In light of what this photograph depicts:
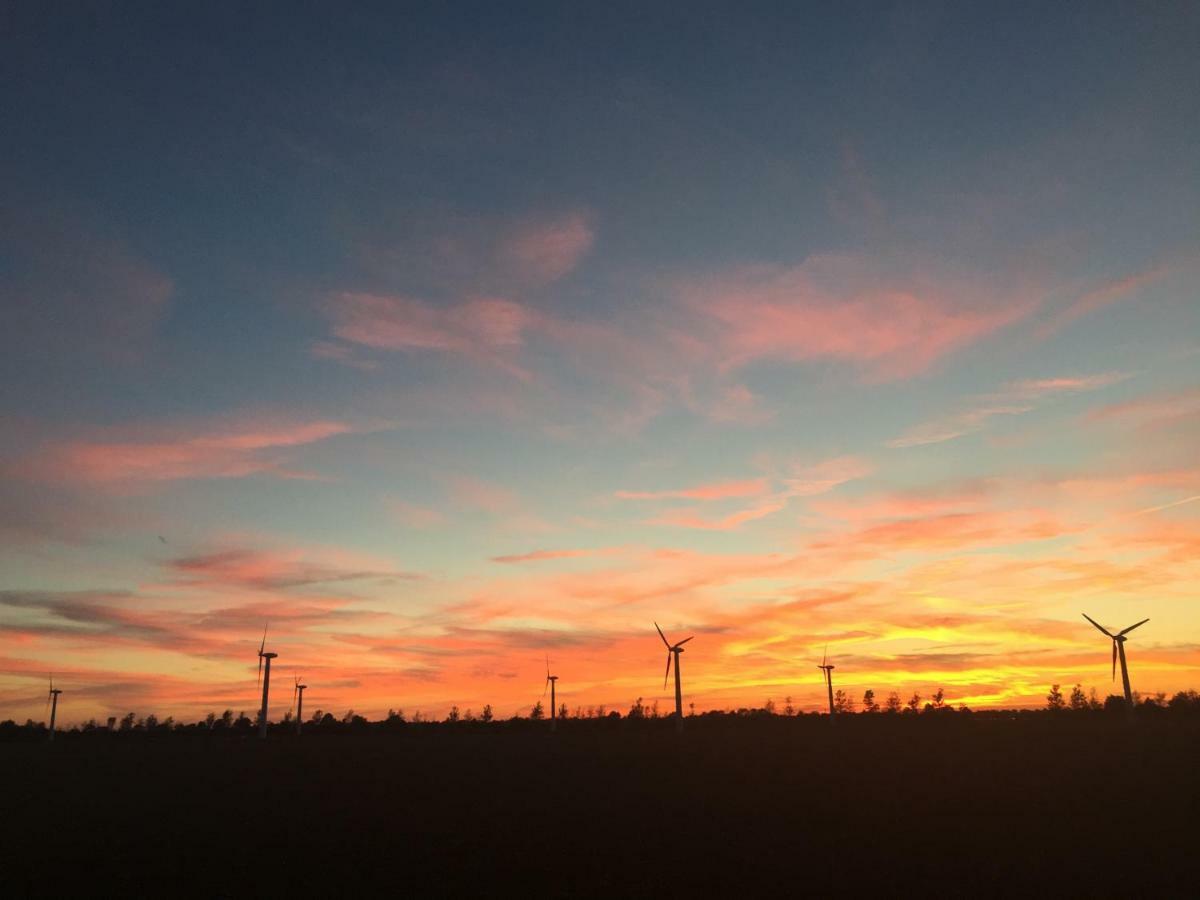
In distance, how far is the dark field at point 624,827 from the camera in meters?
35.8

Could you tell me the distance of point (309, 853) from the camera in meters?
41.5

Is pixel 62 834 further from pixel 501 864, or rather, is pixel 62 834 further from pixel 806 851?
pixel 806 851

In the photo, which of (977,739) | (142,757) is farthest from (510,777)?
(977,739)

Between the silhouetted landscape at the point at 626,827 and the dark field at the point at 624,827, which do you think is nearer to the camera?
the dark field at the point at 624,827

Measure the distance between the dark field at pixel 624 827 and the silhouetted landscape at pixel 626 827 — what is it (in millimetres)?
195

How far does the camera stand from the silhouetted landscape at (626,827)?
118 feet

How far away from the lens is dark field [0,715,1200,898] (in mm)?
35750

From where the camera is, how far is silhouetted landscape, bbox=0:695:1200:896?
35.9m

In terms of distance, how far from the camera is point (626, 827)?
47531 millimetres

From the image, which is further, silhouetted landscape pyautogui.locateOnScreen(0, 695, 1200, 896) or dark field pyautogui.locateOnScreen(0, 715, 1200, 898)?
silhouetted landscape pyautogui.locateOnScreen(0, 695, 1200, 896)

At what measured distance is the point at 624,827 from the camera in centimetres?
4753

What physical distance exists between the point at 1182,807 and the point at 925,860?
80.7ft

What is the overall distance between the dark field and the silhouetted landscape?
19 centimetres

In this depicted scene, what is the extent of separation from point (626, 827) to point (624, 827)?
0.11 meters
